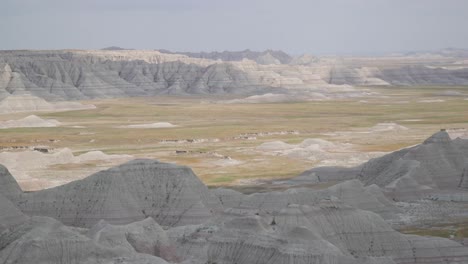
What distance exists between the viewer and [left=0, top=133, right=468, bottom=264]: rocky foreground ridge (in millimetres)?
29250

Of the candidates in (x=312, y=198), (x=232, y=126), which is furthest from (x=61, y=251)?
(x=232, y=126)

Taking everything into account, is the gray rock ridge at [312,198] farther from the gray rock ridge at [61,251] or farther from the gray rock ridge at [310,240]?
the gray rock ridge at [61,251]

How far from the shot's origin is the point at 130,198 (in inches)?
1636

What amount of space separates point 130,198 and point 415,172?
21.6 metres

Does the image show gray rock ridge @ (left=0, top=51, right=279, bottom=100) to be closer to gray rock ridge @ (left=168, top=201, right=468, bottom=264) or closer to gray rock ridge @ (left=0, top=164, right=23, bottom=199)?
gray rock ridge @ (left=0, top=164, right=23, bottom=199)

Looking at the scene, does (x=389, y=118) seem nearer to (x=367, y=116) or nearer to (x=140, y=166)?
(x=367, y=116)

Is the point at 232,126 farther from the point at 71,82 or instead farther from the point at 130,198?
the point at 71,82

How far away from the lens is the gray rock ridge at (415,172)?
53.5 m

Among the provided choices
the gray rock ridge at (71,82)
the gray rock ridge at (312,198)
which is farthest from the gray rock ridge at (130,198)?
the gray rock ridge at (71,82)

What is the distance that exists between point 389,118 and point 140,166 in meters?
87.3

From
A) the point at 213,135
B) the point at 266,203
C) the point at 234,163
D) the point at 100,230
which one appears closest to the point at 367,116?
the point at 213,135

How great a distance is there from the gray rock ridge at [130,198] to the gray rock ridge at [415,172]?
14763 millimetres

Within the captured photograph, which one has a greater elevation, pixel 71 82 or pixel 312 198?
pixel 312 198

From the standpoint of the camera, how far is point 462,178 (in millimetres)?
57219
